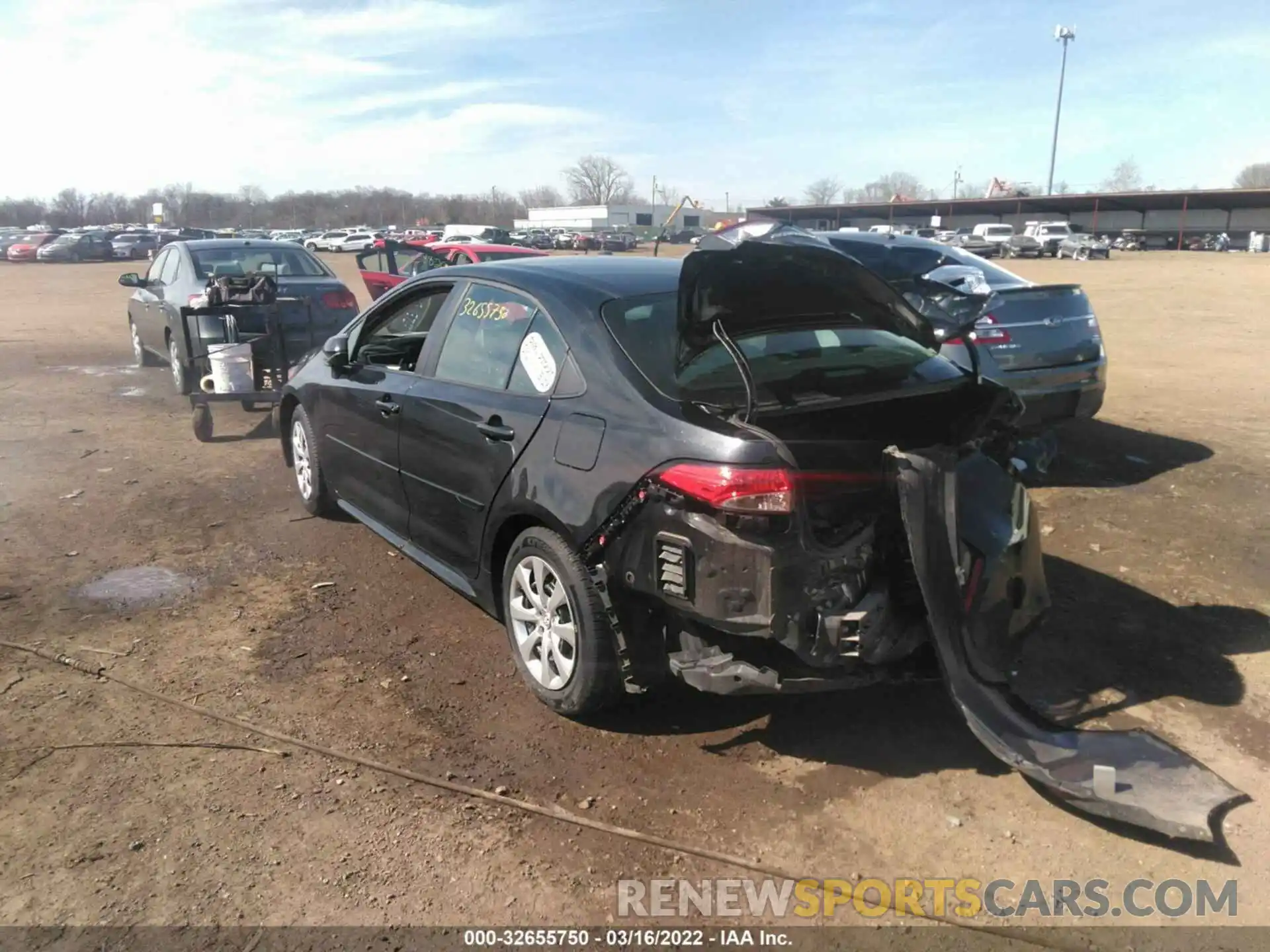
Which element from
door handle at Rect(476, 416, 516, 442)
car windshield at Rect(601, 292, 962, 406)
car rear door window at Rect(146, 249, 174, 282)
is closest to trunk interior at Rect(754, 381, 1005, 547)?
car windshield at Rect(601, 292, 962, 406)

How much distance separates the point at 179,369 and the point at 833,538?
8.91 meters

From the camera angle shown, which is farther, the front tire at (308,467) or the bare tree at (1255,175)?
the bare tree at (1255,175)

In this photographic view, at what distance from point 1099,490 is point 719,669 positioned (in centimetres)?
448

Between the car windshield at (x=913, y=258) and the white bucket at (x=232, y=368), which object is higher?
the car windshield at (x=913, y=258)

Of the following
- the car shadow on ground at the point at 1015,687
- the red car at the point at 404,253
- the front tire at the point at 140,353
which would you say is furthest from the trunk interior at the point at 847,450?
the front tire at the point at 140,353

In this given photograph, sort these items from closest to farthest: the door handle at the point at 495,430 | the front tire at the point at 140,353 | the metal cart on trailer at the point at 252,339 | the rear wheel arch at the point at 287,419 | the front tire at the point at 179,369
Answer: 1. the door handle at the point at 495,430
2. the rear wheel arch at the point at 287,419
3. the metal cart on trailer at the point at 252,339
4. the front tire at the point at 179,369
5. the front tire at the point at 140,353

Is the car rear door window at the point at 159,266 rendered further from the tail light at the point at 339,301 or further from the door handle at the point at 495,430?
the door handle at the point at 495,430

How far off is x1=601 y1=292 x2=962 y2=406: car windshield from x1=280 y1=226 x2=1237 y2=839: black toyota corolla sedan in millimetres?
12

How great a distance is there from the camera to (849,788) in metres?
3.28

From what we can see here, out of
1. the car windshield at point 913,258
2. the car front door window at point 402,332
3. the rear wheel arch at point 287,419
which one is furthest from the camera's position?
the car windshield at point 913,258

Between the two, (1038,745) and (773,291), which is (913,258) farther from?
(1038,745)

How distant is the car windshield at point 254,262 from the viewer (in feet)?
32.6

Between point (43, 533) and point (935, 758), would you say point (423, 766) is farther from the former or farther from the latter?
point (43, 533)

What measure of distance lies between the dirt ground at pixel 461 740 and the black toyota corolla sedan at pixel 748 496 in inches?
10.8
